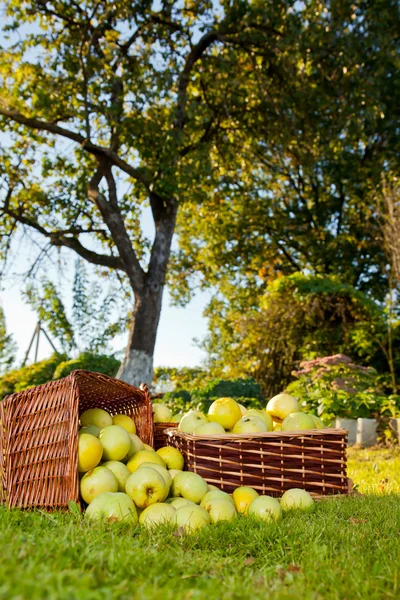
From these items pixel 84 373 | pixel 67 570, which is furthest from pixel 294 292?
pixel 67 570

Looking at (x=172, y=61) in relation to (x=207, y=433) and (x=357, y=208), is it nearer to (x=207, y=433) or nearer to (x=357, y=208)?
(x=357, y=208)

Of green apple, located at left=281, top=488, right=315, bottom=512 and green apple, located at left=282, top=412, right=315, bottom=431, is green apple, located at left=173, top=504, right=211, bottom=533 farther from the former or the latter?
green apple, located at left=282, top=412, right=315, bottom=431

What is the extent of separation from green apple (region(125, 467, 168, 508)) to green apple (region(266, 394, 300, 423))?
1.17m

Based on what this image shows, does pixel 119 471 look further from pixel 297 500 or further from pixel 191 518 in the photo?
pixel 297 500

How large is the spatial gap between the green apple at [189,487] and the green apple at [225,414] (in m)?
0.55

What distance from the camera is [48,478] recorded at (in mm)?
2416

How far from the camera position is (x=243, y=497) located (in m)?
2.67

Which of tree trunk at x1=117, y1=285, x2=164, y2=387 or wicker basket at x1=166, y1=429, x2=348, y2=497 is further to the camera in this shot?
tree trunk at x1=117, y1=285, x2=164, y2=387

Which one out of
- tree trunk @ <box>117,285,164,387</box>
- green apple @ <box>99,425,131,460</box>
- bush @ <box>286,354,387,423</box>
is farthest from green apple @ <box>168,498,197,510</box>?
tree trunk @ <box>117,285,164,387</box>

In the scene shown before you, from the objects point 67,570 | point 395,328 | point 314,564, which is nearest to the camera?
point 67,570

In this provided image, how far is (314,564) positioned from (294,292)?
9463mm

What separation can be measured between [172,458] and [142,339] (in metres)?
6.08

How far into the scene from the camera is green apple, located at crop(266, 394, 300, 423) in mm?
3371

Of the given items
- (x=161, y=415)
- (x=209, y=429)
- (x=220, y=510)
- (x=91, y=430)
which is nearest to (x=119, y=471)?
(x=91, y=430)
